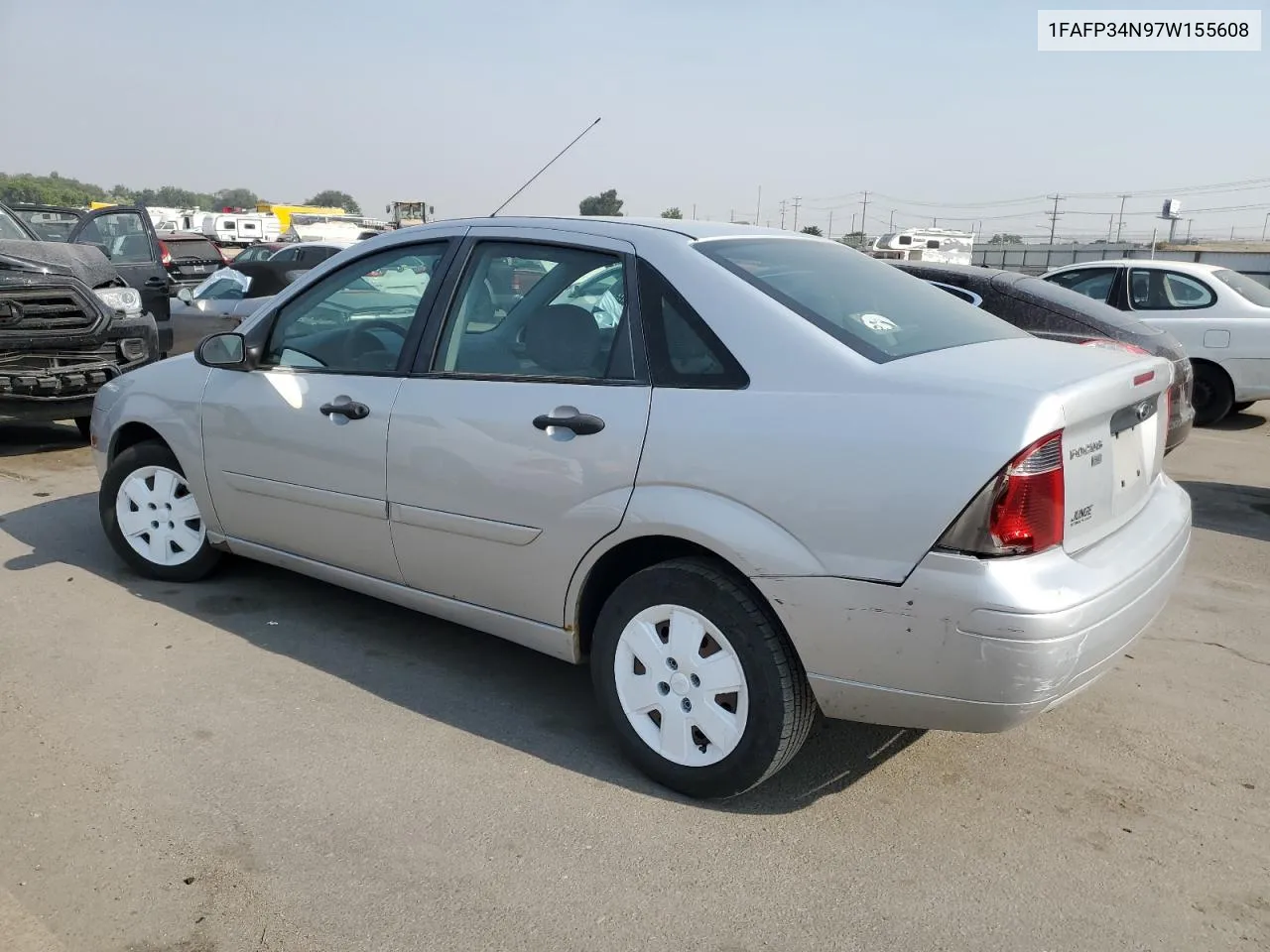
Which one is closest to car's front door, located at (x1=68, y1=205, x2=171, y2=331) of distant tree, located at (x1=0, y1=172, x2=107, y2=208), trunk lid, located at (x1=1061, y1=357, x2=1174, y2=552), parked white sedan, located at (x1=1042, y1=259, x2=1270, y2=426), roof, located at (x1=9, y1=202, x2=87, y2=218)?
roof, located at (x1=9, y1=202, x2=87, y2=218)

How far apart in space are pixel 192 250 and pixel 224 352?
50.9 ft

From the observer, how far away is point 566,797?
3.14 meters

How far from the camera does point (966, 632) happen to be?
2.59 metres

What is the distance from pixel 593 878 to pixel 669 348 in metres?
1.52

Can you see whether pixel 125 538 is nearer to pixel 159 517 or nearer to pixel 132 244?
pixel 159 517

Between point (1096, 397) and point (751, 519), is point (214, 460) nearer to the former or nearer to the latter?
point (751, 519)

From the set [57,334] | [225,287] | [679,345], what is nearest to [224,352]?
[679,345]

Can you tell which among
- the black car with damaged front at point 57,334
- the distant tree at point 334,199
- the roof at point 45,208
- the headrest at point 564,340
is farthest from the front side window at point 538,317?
the distant tree at point 334,199

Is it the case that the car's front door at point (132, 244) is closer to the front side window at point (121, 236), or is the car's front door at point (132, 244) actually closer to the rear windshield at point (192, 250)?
the front side window at point (121, 236)

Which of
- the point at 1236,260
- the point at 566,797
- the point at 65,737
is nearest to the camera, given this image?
the point at 566,797

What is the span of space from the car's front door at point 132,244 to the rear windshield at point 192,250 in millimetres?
6003

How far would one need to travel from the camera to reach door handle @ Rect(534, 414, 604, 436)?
320 cm

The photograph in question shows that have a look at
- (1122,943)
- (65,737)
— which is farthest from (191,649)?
(1122,943)

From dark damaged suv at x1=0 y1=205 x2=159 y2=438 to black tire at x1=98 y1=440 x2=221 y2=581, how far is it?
3.21 metres
